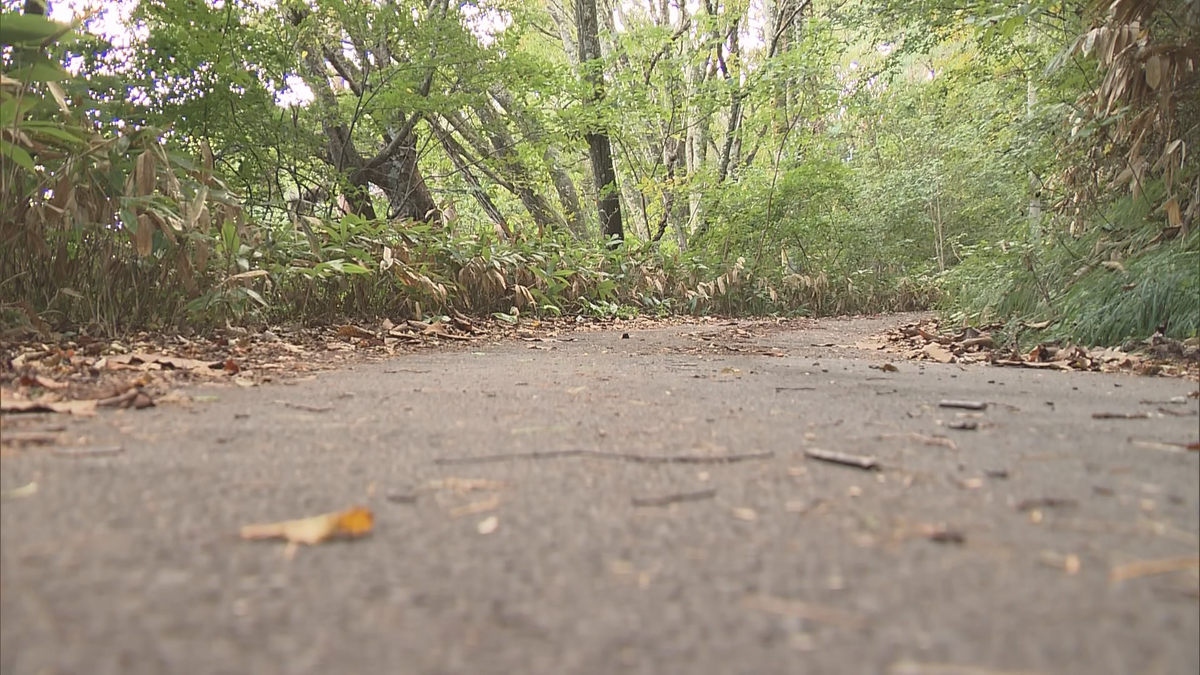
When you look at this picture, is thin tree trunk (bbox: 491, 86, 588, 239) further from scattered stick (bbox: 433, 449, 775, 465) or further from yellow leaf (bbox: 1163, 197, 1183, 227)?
scattered stick (bbox: 433, 449, 775, 465)

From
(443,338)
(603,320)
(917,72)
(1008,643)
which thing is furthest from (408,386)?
(917,72)

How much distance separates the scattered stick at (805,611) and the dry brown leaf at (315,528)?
0.42 meters

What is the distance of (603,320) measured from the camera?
6.32 metres

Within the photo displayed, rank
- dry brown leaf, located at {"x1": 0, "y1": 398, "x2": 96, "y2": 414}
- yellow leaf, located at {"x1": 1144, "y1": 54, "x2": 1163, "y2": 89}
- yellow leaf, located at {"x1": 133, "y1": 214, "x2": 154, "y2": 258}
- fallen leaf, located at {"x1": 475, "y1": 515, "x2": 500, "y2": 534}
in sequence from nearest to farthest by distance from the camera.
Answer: fallen leaf, located at {"x1": 475, "y1": 515, "x2": 500, "y2": 534}
dry brown leaf, located at {"x1": 0, "y1": 398, "x2": 96, "y2": 414}
yellow leaf, located at {"x1": 133, "y1": 214, "x2": 154, "y2": 258}
yellow leaf, located at {"x1": 1144, "y1": 54, "x2": 1163, "y2": 89}

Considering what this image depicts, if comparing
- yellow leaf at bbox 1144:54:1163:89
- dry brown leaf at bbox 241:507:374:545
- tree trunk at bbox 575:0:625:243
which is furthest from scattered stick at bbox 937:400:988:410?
tree trunk at bbox 575:0:625:243

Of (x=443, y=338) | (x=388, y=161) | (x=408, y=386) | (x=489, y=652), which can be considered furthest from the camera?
(x=388, y=161)

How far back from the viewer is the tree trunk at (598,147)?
8.40 meters

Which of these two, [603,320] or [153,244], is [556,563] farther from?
[603,320]

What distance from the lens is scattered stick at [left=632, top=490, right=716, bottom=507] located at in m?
0.88

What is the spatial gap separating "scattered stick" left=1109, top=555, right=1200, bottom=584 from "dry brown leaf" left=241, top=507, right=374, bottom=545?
74cm

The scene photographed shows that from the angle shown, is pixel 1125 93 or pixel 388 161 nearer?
pixel 1125 93

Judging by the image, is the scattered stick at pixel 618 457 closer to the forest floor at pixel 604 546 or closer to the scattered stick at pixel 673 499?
the forest floor at pixel 604 546

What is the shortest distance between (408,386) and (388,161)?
19.0 ft

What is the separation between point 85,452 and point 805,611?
3.49ft
